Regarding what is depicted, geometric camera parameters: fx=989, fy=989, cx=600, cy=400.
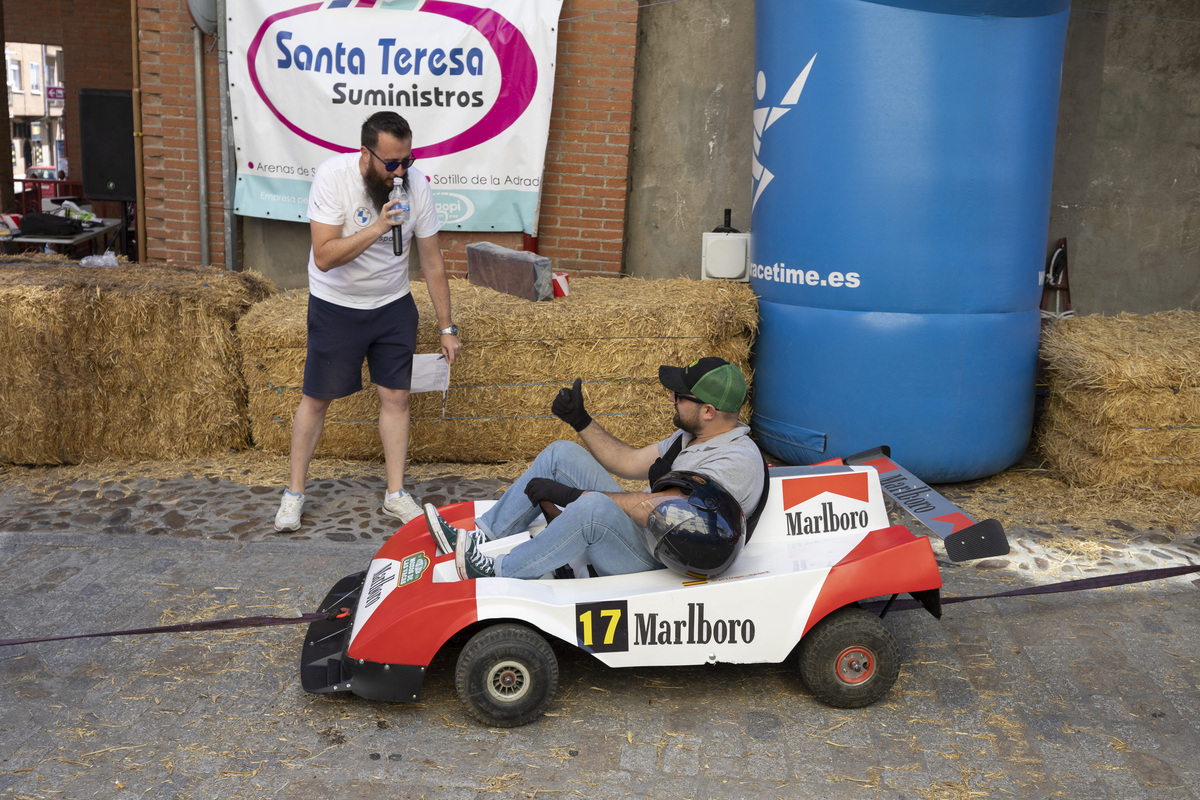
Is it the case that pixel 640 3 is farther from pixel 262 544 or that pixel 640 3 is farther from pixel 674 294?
pixel 262 544

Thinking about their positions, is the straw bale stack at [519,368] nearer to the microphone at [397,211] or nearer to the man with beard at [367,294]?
the man with beard at [367,294]

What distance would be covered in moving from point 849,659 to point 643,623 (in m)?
0.72

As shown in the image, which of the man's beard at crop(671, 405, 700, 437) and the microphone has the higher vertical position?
the microphone

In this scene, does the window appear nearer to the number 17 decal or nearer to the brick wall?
the brick wall

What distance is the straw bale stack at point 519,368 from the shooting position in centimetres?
570

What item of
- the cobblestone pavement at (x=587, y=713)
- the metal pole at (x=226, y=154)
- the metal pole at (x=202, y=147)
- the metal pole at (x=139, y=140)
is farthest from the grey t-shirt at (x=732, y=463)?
the metal pole at (x=139, y=140)

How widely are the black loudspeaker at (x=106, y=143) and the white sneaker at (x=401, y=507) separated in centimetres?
602

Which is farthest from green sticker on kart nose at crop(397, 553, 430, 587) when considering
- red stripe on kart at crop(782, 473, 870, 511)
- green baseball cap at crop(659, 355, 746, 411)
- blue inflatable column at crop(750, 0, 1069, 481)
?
blue inflatable column at crop(750, 0, 1069, 481)

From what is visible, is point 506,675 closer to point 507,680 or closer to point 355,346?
point 507,680

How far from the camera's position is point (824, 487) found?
356 cm

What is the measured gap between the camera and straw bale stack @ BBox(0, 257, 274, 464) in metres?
5.51

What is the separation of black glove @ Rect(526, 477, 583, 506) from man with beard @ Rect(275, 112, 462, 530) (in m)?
1.24

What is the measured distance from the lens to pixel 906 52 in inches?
196

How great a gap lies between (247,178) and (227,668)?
4312 millimetres
